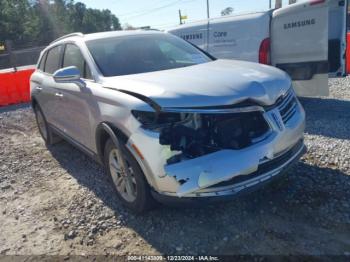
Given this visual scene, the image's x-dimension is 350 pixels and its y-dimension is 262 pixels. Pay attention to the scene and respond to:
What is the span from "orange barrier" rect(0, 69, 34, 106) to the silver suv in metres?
7.65

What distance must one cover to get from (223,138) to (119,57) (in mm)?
1776

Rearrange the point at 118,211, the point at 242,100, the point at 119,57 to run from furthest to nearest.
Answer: the point at 119,57 < the point at 118,211 < the point at 242,100

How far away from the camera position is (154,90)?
116 inches

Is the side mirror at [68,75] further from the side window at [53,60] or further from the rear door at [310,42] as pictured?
the rear door at [310,42]

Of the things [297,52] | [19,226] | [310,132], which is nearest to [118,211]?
[19,226]

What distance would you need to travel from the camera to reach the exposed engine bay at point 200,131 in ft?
9.16

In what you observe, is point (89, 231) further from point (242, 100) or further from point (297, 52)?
point (297, 52)

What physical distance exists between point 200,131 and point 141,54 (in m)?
1.70

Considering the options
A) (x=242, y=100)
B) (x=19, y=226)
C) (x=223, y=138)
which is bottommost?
(x=19, y=226)

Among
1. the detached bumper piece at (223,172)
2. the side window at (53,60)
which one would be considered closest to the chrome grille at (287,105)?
the detached bumper piece at (223,172)

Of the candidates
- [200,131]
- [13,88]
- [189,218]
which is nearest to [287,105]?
[200,131]

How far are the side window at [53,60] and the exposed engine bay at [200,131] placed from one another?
8.59ft

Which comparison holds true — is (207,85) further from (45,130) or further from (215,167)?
(45,130)

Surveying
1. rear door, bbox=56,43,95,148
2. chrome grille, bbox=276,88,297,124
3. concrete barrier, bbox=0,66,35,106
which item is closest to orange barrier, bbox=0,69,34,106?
concrete barrier, bbox=0,66,35,106
